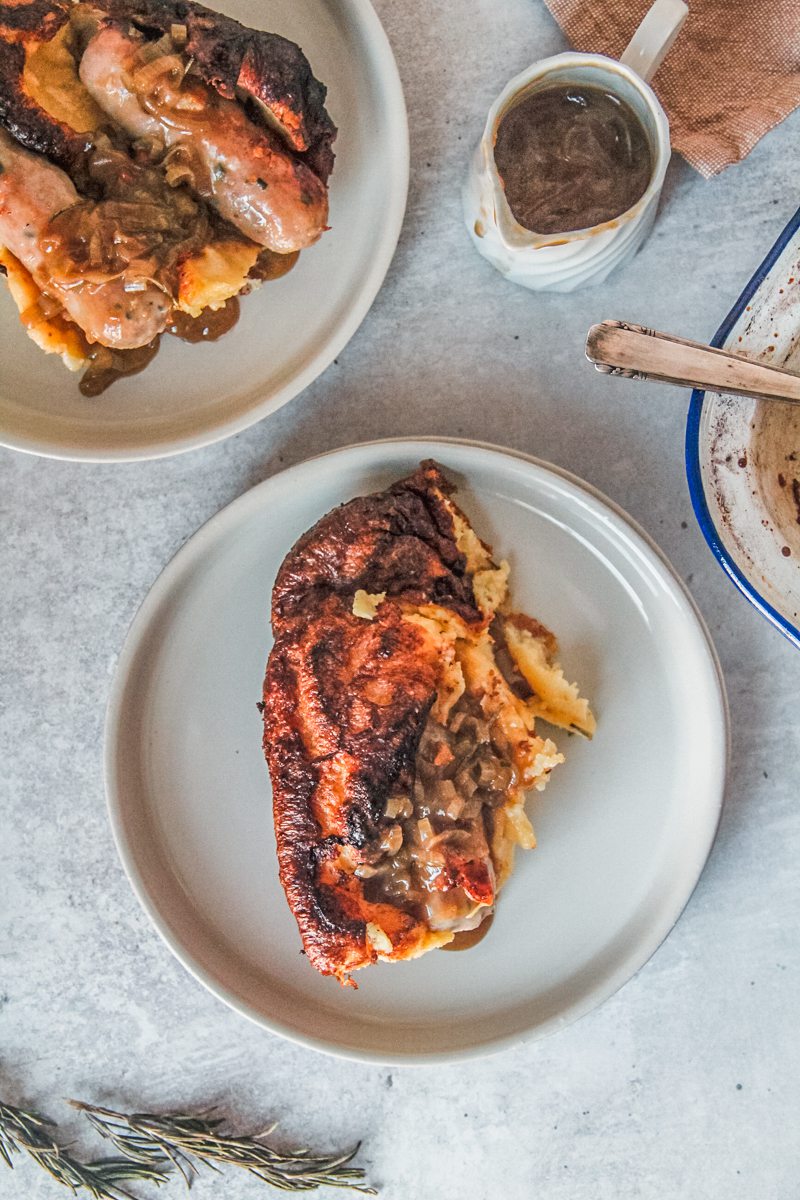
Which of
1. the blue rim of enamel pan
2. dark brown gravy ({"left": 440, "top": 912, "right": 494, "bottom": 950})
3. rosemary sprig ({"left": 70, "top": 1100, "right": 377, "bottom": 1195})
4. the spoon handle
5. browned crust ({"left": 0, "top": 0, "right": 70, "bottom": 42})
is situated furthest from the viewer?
rosemary sprig ({"left": 70, "top": 1100, "right": 377, "bottom": 1195})

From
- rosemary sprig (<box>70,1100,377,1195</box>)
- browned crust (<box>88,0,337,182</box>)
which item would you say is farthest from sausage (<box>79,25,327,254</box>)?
rosemary sprig (<box>70,1100,377,1195</box>)

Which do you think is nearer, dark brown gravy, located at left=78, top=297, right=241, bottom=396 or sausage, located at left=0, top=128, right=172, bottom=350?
sausage, located at left=0, top=128, right=172, bottom=350

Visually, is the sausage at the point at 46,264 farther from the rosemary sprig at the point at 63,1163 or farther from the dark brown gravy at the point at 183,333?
the rosemary sprig at the point at 63,1163

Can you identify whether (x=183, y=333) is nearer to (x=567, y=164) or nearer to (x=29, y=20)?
(x=29, y=20)

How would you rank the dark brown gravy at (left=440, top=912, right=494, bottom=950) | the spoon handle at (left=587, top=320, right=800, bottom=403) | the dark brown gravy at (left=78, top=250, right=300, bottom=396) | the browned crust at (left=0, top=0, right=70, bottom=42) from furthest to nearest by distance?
1. the dark brown gravy at (left=440, top=912, right=494, bottom=950)
2. the dark brown gravy at (left=78, top=250, right=300, bottom=396)
3. the spoon handle at (left=587, top=320, right=800, bottom=403)
4. the browned crust at (left=0, top=0, right=70, bottom=42)

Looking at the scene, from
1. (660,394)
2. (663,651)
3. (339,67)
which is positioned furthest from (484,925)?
(339,67)

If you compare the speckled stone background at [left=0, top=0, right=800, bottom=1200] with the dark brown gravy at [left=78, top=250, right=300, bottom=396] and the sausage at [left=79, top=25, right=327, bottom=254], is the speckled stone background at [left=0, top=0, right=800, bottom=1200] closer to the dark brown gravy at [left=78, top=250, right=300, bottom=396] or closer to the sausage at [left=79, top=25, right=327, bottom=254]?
the dark brown gravy at [left=78, top=250, right=300, bottom=396]
